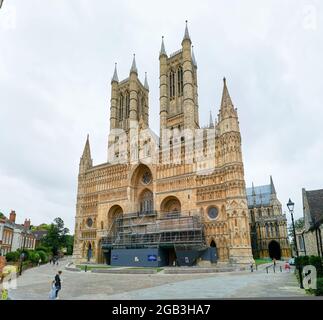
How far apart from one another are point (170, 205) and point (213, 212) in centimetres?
903

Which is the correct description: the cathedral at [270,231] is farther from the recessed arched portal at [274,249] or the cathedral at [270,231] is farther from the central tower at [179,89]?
the central tower at [179,89]

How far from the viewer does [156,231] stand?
41688mm

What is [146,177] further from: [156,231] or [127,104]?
[127,104]

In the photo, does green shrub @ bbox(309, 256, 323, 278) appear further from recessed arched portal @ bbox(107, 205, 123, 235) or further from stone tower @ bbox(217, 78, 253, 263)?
recessed arched portal @ bbox(107, 205, 123, 235)

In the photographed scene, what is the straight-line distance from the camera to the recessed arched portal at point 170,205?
46.0m

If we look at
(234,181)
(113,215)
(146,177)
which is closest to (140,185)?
(146,177)

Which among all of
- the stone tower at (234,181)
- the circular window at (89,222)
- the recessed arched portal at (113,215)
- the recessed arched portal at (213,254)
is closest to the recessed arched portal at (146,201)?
the recessed arched portal at (113,215)

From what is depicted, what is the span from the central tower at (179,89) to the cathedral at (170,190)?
0.22m

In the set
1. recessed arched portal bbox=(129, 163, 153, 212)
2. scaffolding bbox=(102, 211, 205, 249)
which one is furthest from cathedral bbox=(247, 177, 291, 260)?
recessed arched portal bbox=(129, 163, 153, 212)

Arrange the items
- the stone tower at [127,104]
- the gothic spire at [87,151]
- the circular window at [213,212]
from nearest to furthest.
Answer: the circular window at [213,212], the gothic spire at [87,151], the stone tower at [127,104]

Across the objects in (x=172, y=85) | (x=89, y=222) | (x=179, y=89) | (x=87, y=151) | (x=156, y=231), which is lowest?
(x=156, y=231)

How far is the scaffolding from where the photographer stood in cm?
3875

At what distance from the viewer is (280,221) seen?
218 feet
